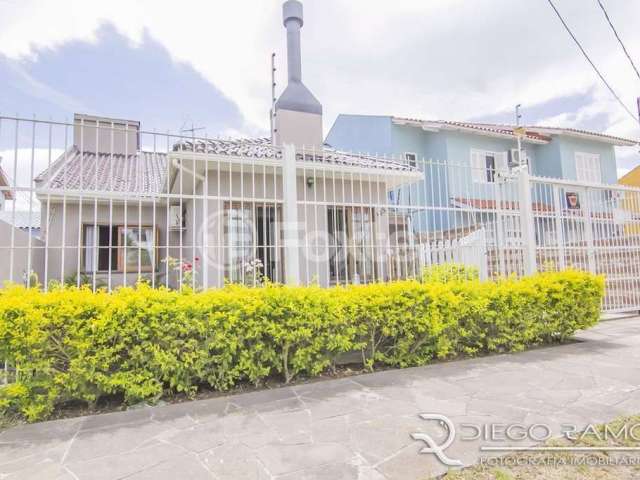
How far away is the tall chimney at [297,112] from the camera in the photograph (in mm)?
6805

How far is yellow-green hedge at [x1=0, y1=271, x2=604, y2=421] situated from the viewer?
2885mm

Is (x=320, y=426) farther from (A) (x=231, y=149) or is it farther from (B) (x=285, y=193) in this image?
(A) (x=231, y=149)

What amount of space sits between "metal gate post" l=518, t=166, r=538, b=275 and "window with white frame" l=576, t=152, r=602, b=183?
13.3 m

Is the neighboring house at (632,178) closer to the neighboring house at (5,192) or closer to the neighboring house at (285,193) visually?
the neighboring house at (285,193)

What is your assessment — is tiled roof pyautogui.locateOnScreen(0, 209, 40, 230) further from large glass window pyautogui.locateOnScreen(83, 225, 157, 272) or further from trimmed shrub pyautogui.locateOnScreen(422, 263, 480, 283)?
trimmed shrub pyautogui.locateOnScreen(422, 263, 480, 283)

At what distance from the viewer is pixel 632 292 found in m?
7.14

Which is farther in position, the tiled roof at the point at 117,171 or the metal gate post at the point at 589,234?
the tiled roof at the point at 117,171

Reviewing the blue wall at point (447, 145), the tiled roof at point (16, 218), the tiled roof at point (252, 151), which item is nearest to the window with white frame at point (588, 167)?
the blue wall at point (447, 145)

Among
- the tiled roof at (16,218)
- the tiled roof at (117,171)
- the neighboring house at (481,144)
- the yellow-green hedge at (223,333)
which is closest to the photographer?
the yellow-green hedge at (223,333)

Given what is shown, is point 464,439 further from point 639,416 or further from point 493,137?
point 493,137

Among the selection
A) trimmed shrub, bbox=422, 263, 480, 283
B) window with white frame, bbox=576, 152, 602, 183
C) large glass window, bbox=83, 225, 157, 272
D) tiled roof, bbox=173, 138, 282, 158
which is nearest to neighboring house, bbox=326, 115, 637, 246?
window with white frame, bbox=576, 152, 602, 183

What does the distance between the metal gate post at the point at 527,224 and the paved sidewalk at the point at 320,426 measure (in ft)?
6.88

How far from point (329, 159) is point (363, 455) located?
519 cm

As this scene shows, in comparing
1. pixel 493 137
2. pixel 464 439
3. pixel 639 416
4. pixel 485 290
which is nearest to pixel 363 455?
pixel 464 439
